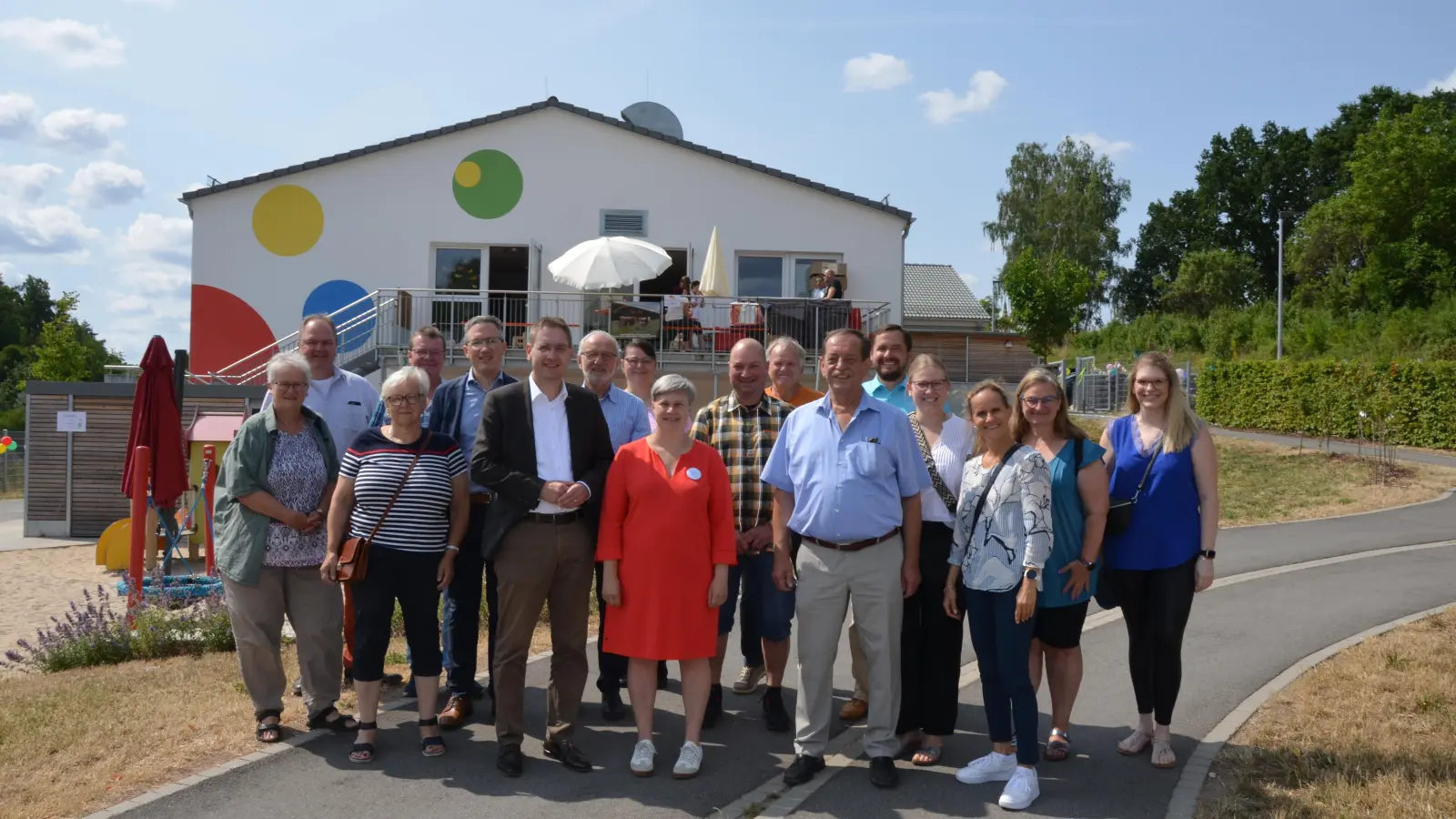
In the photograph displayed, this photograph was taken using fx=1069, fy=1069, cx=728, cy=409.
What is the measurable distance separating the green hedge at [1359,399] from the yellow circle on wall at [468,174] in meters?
18.7

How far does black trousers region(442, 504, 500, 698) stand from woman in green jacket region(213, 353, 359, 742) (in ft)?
1.92

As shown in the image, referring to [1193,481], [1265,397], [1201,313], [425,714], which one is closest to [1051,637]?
A: [1193,481]

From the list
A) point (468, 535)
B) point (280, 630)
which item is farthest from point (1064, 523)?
point (280, 630)

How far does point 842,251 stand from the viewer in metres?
21.1

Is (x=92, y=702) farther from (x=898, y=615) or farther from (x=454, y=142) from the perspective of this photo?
(x=454, y=142)

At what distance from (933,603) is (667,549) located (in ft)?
4.41

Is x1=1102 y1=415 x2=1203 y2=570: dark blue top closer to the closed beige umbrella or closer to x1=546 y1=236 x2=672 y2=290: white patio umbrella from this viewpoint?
x1=546 y1=236 x2=672 y2=290: white patio umbrella

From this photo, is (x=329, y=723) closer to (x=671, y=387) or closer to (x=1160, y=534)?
(x=671, y=387)

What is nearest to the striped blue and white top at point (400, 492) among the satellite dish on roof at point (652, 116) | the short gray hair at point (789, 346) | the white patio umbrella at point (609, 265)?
the short gray hair at point (789, 346)

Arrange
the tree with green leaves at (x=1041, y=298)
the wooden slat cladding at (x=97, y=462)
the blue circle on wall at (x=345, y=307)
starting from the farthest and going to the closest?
the tree with green leaves at (x=1041, y=298), the blue circle on wall at (x=345, y=307), the wooden slat cladding at (x=97, y=462)

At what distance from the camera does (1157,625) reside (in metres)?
5.22

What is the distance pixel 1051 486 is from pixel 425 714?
10.8ft

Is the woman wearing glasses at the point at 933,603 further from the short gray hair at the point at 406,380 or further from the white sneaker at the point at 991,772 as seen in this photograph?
the short gray hair at the point at 406,380

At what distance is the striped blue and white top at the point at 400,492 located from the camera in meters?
5.26
